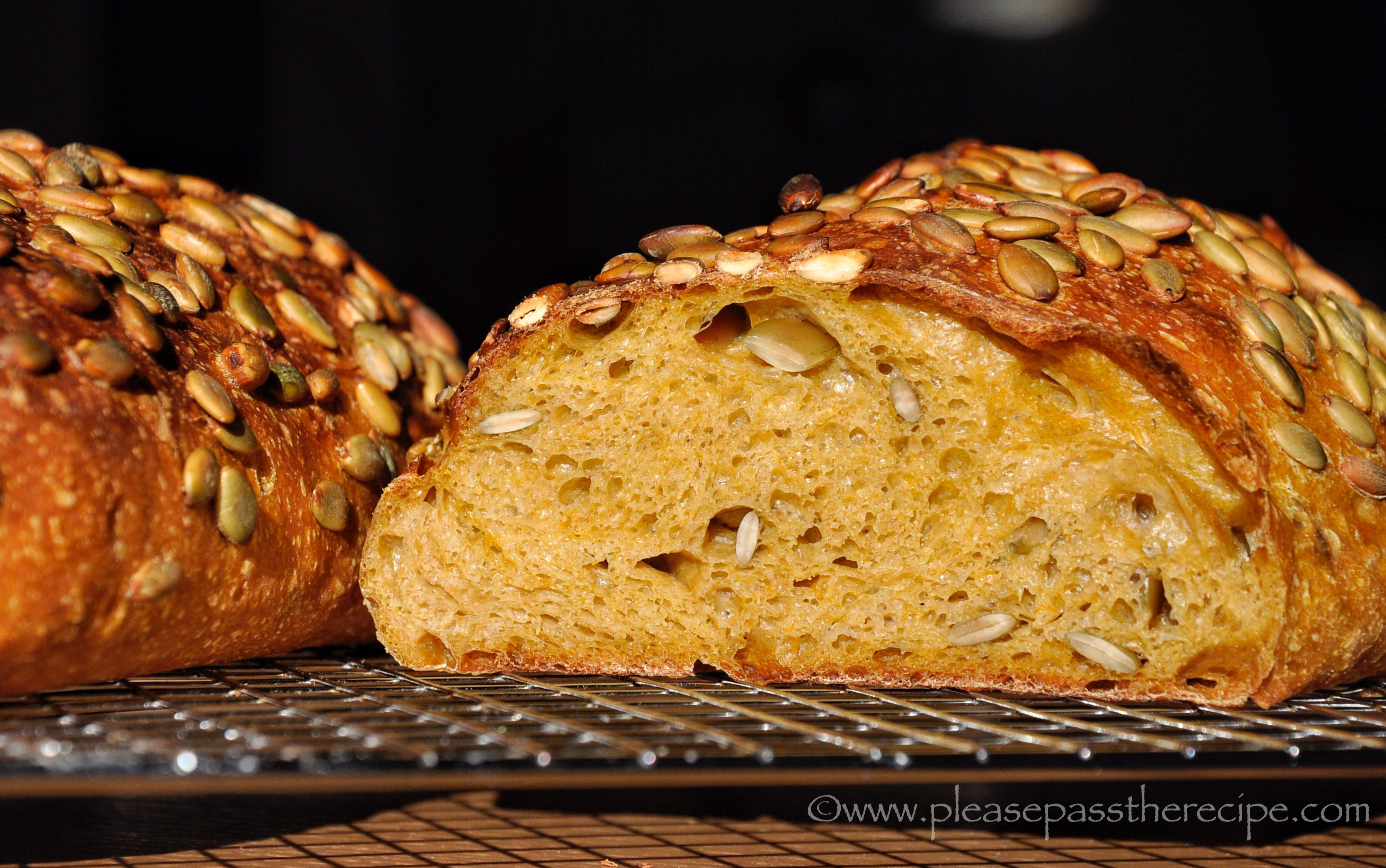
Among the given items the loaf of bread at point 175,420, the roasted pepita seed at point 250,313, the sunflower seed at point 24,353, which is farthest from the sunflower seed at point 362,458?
the sunflower seed at point 24,353

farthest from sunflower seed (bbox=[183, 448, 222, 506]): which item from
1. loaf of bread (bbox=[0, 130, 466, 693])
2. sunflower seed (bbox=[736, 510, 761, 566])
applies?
sunflower seed (bbox=[736, 510, 761, 566])

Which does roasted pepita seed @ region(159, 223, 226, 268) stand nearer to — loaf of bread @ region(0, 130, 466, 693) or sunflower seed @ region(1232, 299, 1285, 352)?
loaf of bread @ region(0, 130, 466, 693)

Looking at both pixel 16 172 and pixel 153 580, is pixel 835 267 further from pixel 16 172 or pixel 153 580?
pixel 16 172

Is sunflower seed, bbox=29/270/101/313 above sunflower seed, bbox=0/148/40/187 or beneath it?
beneath

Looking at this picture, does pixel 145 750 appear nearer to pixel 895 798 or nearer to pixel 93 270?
pixel 93 270

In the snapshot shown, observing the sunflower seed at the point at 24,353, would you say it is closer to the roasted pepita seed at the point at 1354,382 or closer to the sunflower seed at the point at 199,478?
the sunflower seed at the point at 199,478

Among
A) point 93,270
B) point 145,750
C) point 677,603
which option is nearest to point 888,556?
point 677,603

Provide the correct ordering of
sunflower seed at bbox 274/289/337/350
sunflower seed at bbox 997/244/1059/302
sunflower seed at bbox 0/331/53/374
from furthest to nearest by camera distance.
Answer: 1. sunflower seed at bbox 274/289/337/350
2. sunflower seed at bbox 997/244/1059/302
3. sunflower seed at bbox 0/331/53/374
